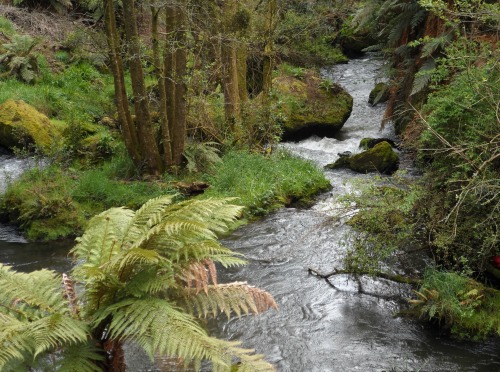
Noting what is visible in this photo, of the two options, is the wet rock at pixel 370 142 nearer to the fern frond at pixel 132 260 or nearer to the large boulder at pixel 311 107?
the large boulder at pixel 311 107

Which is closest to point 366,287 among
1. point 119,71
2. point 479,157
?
point 479,157

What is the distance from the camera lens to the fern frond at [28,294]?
3732 mm

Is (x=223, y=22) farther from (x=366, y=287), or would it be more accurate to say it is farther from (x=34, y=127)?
(x=366, y=287)

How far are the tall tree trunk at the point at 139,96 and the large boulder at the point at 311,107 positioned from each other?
4.81 meters

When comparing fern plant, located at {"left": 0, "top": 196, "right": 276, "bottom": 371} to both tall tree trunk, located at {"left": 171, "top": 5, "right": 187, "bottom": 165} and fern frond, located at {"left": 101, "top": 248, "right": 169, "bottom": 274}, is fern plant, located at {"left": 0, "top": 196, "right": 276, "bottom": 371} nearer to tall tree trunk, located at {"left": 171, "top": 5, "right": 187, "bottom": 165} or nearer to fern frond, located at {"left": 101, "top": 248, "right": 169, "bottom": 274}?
fern frond, located at {"left": 101, "top": 248, "right": 169, "bottom": 274}

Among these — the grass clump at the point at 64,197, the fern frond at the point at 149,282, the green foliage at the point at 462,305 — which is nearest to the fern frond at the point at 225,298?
the fern frond at the point at 149,282

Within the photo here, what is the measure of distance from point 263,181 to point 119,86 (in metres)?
3.28

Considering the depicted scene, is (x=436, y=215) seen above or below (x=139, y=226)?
below

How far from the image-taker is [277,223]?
9062 millimetres

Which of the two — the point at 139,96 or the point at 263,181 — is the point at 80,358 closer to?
the point at 139,96

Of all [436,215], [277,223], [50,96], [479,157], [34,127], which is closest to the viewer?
[479,157]

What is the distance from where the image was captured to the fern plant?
10.7ft

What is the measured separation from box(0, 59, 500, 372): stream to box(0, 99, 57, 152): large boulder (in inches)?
133

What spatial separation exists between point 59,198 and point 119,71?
2608 millimetres
